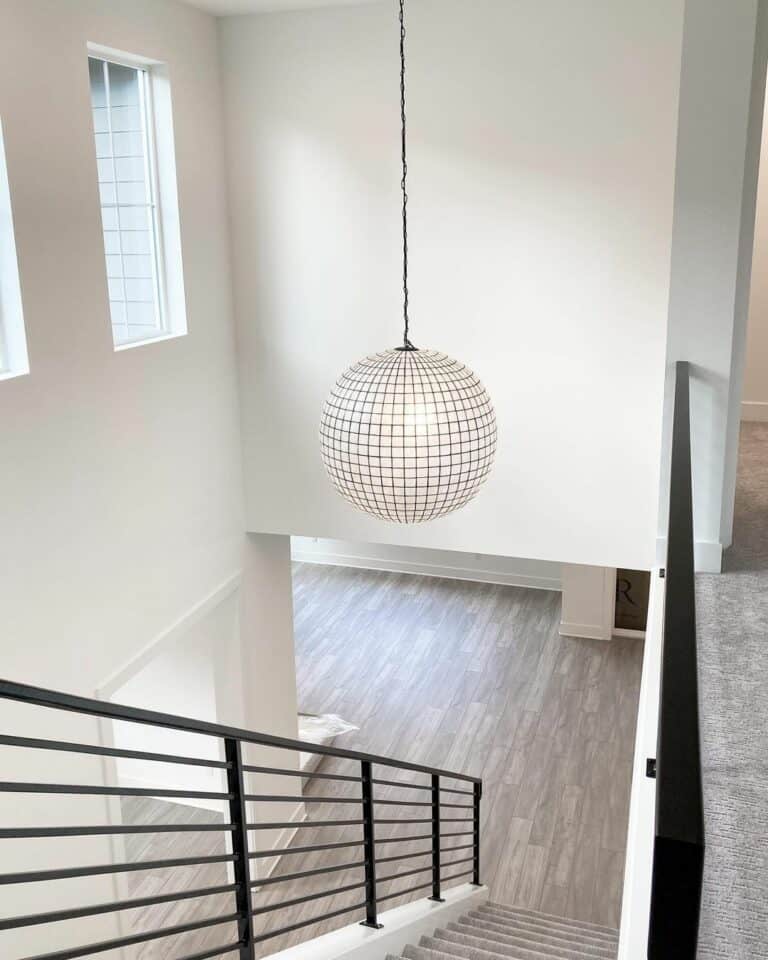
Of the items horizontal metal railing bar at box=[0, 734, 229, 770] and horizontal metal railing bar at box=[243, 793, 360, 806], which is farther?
horizontal metal railing bar at box=[243, 793, 360, 806]

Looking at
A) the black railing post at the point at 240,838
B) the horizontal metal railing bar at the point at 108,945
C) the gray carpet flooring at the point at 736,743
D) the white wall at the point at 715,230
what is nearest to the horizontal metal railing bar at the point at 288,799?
the black railing post at the point at 240,838

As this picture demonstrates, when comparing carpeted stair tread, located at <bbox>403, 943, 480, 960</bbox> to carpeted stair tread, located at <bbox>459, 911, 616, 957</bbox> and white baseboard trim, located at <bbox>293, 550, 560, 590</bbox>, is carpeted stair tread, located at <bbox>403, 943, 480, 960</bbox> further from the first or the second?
white baseboard trim, located at <bbox>293, 550, 560, 590</bbox>

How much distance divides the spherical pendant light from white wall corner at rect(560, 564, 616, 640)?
6.20m

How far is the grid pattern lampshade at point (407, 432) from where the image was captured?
2836mm

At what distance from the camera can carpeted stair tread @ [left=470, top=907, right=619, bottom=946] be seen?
4.72m

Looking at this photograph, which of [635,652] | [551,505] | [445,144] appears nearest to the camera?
[445,144]

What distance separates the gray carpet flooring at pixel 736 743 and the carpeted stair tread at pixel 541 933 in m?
1.95

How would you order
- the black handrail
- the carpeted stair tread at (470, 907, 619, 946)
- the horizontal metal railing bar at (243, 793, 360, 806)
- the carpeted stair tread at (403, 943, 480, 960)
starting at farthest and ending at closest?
the carpeted stair tread at (470, 907, 619, 946) < the carpeted stair tread at (403, 943, 480, 960) < the horizontal metal railing bar at (243, 793, 360, 806) < the black handrail

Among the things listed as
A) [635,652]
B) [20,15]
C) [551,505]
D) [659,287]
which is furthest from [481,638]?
[20,15]

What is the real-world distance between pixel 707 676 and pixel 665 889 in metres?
2.25

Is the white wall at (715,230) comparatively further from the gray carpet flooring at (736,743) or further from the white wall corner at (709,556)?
the gray carpet flooring at (736,743)

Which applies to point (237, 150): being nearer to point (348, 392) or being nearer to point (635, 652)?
point (348, 392)

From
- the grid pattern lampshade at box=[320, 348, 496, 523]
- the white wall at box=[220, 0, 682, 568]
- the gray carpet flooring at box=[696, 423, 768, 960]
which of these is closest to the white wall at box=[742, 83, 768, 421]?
the white wall at box=[220, 0, 682, 568]

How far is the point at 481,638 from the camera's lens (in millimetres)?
9078
